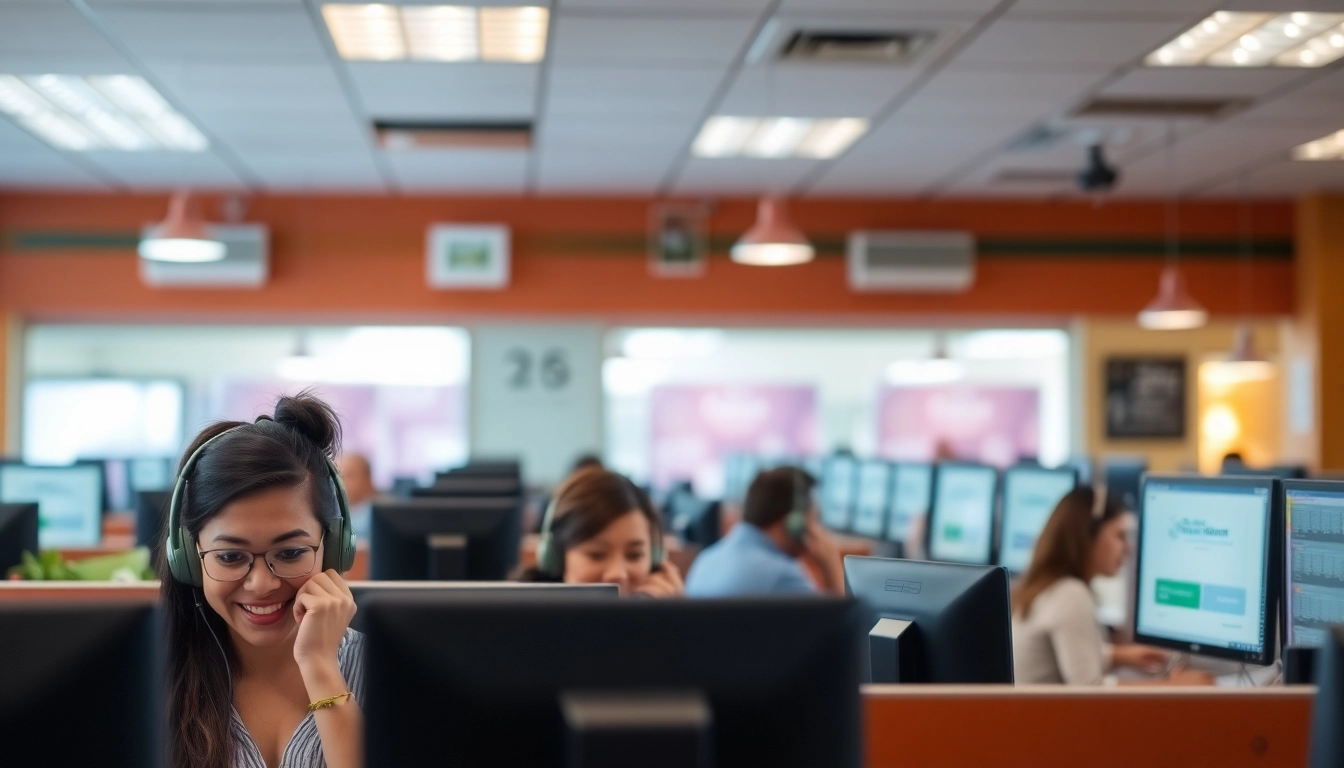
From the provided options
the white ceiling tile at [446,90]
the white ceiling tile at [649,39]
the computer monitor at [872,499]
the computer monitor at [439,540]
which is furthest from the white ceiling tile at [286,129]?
the computer monitor at [439,540]

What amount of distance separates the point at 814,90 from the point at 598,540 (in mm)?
3730

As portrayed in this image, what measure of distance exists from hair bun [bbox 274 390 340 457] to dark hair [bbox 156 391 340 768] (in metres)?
0.04

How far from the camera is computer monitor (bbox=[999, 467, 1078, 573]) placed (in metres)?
4.31

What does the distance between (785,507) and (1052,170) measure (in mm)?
4434

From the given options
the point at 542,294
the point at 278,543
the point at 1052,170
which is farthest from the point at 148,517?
the point at 1052,170

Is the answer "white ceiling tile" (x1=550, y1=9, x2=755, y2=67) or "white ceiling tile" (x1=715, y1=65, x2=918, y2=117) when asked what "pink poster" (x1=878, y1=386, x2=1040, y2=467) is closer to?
"white ceiling tile" (x1=715, y1=65, x2=918, y2=117)

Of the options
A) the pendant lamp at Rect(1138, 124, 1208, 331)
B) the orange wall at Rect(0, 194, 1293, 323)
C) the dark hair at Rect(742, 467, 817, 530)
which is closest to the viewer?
the dark hair at Rect(742, 467, 817, 530)

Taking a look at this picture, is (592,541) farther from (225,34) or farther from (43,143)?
(43,143)

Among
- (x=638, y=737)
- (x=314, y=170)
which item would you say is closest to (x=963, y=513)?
(x=638, y=737)

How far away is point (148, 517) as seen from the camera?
13.7ft

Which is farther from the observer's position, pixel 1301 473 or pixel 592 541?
pixel 1301 473

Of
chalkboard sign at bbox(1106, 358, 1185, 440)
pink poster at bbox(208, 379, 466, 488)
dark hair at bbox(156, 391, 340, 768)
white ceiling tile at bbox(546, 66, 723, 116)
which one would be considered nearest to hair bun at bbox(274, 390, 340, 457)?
dark hair at bbox(156, 391, 340, 768)

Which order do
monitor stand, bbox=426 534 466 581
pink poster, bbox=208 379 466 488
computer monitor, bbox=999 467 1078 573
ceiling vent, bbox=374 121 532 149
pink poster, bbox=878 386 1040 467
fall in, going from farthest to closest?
1. pink poster, bbox=878 386 1040 467
2. pink poster, bbox=208 379 466 488
3. ceiling vent, bbox=374 121 532 149
4. computer monitor, bbox=999 467 1078 573
5. monitor stand, bbox=426 534 466 581

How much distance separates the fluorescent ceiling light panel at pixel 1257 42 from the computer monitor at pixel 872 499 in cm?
226
